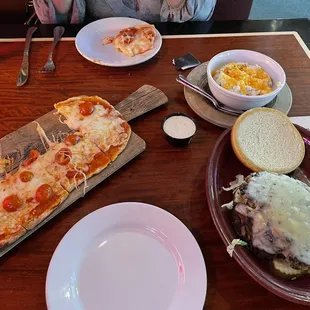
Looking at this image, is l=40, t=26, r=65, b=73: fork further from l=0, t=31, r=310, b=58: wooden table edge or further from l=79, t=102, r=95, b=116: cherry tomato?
l=79, t=102, r=95, b=116: cherry tomato

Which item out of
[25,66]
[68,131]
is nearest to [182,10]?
[25,66]

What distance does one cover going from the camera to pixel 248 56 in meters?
1.52

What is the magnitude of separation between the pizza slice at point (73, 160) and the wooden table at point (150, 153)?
67 mm

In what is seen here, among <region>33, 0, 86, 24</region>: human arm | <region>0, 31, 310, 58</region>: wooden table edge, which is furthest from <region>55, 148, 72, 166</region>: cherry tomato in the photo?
<region>33, 0, 86, 24</region>: human arm

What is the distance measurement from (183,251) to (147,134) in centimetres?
53

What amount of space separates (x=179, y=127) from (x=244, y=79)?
35 cm

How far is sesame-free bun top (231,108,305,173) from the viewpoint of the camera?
119cm

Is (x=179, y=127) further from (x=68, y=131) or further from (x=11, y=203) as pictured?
(x=11, y=203)

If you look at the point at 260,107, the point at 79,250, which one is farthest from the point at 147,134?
the point at 79,250

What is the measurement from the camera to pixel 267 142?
4.07ft

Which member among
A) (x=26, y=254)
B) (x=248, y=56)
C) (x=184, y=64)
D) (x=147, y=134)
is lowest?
(x=26, y=254)

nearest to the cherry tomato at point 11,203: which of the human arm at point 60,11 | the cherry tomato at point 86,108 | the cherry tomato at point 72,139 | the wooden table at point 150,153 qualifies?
the wooden table at point 150,153

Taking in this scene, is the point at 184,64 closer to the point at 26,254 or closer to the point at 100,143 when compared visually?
the point at 100,143

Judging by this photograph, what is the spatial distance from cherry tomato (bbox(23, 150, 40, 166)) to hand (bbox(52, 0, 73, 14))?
94 cm
